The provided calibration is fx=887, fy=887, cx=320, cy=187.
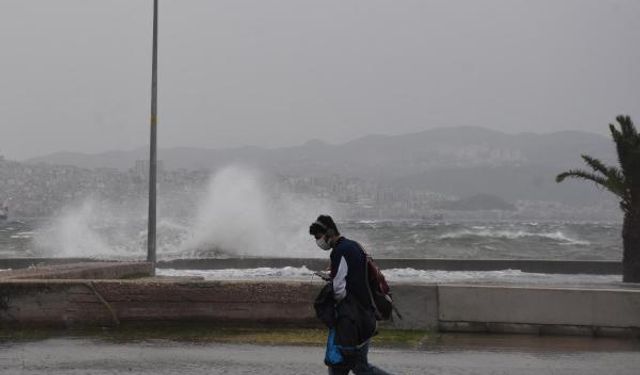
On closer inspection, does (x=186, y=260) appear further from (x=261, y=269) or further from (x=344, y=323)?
(x=344, y=323)

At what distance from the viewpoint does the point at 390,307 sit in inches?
249

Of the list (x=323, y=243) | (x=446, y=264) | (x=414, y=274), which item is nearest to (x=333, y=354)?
(x=323, y=243)

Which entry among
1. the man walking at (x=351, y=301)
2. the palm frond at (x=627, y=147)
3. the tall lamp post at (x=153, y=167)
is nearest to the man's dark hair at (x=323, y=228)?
the man walking at (x=351, y=301)

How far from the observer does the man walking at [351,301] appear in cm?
619

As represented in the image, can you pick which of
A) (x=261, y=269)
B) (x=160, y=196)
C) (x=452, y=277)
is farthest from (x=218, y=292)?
(x=160, y=196)

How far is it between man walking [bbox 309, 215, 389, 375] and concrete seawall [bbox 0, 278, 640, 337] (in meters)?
4.03

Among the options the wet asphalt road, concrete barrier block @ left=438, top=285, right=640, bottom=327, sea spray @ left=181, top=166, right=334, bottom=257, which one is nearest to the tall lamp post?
the wet asphalt road

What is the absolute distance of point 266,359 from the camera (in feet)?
29.4

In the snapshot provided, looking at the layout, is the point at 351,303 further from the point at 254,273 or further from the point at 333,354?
the point at 254,273

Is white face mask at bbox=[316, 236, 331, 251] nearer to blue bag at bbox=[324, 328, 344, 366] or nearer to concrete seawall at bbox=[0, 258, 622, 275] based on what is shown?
blue bag at bbox=[324, 328, 344, 366]

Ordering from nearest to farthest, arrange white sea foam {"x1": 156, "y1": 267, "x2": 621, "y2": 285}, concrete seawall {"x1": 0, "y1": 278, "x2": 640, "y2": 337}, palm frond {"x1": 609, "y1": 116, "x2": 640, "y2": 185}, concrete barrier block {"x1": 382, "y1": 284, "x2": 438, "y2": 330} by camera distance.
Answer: concrete seawall {"x1": 0, "y1": 278, "x2": 640, "y2": 337} → concrete barrier block {"x1": 382, "y1": 284, "x2": 438, "y2": 330} → palm frond {"x1": 609, "y1": 116, "x2": 640, "y2": 185} → white sea foam {"x1": 156, "y1": 267, "x2": 621, "y2": 285}

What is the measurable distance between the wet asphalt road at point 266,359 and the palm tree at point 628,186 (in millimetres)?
17678

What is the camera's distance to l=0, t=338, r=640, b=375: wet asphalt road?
27.6 feet

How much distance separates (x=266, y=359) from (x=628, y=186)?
20.2m
